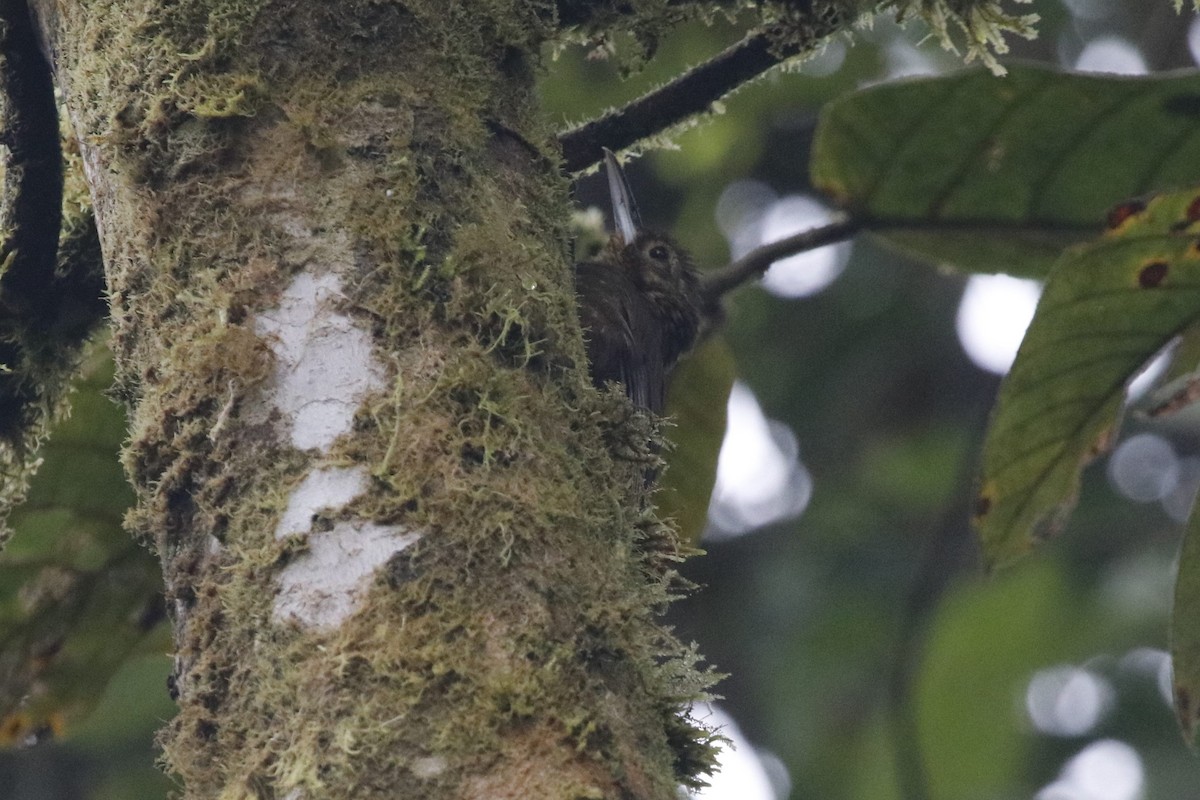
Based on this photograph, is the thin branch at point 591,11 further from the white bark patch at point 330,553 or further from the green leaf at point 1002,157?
the white bark patch at point 330,553

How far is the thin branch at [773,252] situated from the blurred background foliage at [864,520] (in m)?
1.33

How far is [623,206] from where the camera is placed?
3.61m

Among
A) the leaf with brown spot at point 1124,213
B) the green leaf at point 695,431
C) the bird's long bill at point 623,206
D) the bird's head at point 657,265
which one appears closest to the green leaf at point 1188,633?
the leaf with brown spot at point 1124,213

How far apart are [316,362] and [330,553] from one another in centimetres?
23

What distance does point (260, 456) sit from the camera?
158cm

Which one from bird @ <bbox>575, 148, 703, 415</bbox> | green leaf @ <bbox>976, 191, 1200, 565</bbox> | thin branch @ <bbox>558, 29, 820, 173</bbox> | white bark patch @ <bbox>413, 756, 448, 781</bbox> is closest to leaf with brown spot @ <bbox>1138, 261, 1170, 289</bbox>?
green leaf @ <bbox>976, 191, 1200, 565</bbox>

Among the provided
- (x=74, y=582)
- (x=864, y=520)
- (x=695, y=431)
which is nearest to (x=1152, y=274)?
(x=695, y=431)

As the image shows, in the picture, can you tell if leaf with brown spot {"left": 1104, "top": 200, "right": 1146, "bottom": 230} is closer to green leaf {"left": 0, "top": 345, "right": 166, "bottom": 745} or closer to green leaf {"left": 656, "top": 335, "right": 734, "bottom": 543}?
green leaf {"left": 656, "top": 335, "right": 734, "bottom": 543}

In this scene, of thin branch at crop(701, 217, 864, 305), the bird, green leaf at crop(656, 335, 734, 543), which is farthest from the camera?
the bird

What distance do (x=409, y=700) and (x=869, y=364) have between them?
18.7 feet

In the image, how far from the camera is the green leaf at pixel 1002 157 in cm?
266

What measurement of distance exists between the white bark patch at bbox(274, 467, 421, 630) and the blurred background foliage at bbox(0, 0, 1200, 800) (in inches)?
106

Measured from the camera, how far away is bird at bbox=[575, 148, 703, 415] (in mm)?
3305

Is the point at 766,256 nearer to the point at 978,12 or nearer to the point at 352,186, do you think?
the point at 978,12
